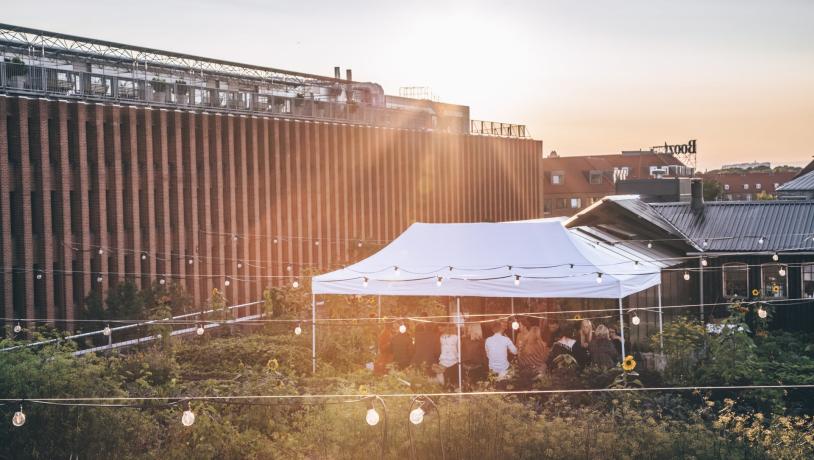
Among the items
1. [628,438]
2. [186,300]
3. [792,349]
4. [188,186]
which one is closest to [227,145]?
[188,186]

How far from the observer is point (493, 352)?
56.1 feet

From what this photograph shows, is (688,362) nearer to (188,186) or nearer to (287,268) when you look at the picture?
(188,186)

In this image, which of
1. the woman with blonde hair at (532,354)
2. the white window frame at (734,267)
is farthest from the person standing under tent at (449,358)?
the white window frame at (734,267)

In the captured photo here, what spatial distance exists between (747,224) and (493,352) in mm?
17557

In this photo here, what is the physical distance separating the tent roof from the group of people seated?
0.81m

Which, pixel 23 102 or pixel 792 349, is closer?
pixel 792 349

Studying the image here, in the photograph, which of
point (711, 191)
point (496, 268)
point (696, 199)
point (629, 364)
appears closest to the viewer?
point (629, 364)

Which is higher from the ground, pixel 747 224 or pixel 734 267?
pixel 747 224

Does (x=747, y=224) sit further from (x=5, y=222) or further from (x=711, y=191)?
(x=711, y=191)

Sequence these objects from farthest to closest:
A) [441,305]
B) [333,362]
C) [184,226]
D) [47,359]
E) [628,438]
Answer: [184,226]
[441,305]
[333,362]
[47,359]
[628,438]

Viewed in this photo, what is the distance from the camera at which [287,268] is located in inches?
1745

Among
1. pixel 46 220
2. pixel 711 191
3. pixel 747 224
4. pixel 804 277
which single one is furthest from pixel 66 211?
pixel 711 191

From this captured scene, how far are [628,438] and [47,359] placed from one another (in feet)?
26.3

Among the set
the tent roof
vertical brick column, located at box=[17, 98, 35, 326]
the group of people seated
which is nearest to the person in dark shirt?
the group of people seated
